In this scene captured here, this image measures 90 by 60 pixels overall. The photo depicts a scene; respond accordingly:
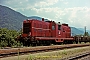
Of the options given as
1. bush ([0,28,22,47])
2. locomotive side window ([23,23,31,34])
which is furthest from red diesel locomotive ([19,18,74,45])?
bush ([0,28,22,47])

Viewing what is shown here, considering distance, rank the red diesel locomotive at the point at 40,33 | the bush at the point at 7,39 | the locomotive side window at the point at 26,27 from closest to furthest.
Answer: the bush at the point at 7,39 < the red diesel locomotive at the point at 40,33 < the locomotive side window at the point at 26,27

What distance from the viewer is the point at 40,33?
29.8m

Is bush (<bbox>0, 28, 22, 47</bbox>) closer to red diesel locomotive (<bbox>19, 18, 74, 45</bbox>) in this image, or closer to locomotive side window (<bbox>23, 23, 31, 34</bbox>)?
red diesel locomotive (<bbox>19, 18, 74, 45</bbox>)

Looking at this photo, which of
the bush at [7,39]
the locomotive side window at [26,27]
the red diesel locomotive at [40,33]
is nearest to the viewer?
the bush at [7,39]

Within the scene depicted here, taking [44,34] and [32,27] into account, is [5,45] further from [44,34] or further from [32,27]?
[44,34]

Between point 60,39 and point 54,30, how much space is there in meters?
2.11

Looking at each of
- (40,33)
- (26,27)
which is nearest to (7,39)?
(26,27)

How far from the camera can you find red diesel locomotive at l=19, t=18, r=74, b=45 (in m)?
27.6

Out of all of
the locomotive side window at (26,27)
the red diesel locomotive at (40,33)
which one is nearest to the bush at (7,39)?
the red diesel locomotive at (40,33)

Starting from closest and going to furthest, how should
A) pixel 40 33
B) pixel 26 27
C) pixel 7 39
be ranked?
pixel 7 39
pixel 26 27
pixel 40 33

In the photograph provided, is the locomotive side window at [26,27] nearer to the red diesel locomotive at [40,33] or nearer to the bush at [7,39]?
the red diesel locomotive at [40,33]

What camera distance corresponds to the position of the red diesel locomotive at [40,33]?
27.6 meters

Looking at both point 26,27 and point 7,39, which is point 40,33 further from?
point 7,39

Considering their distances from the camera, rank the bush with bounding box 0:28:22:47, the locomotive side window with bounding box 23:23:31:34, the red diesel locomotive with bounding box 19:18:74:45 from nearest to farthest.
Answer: the bush with bounding box 0:28:22:47, the red diesel locomotive with bounding box 19:18:74:45, the locomotive side window with bounding box 23:23:31:34
